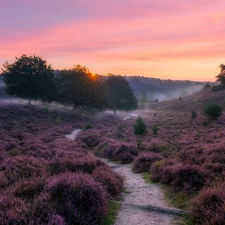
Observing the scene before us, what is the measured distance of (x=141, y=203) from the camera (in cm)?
885

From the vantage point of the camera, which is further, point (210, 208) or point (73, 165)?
point (73, 165)

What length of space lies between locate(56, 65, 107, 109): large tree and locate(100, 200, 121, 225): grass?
51.0 meters

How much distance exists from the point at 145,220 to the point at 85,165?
557 cm

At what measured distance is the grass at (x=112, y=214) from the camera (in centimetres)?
711

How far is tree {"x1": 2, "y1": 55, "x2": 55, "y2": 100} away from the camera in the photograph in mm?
53219

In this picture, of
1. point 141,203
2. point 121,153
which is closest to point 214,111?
point 121,153

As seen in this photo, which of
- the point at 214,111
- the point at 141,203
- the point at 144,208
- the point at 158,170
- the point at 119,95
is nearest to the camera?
the point at 144,208

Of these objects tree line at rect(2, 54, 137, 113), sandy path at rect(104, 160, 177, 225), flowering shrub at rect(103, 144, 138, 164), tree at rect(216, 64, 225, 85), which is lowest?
flowering shrub at rect(103, 144, 138, 164)

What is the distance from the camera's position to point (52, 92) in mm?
55844

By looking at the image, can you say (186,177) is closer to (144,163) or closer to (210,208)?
(210,208)

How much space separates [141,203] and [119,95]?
204 feet

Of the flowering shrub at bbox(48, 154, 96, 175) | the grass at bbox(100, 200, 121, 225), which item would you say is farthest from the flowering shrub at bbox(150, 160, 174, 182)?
the grass at bbox(100, 200, 121, 225)

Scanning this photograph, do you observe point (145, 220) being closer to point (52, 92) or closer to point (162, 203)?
point (162, 203)

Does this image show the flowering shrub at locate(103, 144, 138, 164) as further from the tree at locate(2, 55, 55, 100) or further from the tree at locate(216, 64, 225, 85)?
the tree at locate(216, 64, 225, 85)
